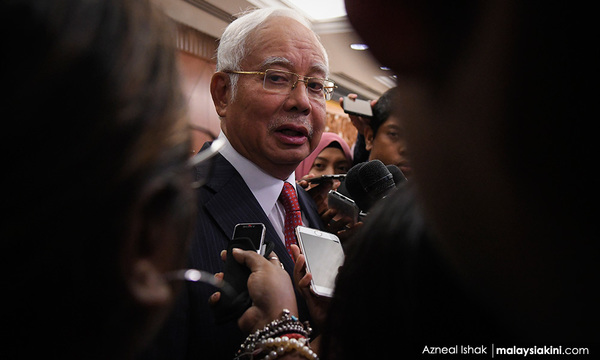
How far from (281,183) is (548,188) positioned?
1140 mm

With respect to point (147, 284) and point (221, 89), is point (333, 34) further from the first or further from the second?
point (221, 89)

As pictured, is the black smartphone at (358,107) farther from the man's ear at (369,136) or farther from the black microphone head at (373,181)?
the black microphone head at (373,181)

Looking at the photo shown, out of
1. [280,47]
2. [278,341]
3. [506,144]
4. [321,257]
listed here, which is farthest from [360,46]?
[280,47]

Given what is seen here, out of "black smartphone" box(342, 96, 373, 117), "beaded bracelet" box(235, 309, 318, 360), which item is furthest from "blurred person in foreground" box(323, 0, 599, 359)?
"black smartphone" box(342, 96, 373, 117)

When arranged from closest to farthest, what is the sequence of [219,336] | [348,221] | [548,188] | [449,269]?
[548,188], [449,269], [219,336], [348,221]

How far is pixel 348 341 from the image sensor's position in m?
0.50

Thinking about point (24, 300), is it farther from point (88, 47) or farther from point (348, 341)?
point (348, 341)

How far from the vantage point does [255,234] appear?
3.15 feet

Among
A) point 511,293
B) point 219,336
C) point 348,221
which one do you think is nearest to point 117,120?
point 511,293

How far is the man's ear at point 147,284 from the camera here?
36cm

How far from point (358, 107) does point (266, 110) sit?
2.76ft

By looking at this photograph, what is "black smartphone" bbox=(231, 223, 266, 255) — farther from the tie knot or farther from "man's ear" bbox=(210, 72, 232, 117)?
"man's ear" bbox=(210, 72, 232, 117)

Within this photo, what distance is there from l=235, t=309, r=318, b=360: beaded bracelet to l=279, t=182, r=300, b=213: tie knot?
56 centimetres

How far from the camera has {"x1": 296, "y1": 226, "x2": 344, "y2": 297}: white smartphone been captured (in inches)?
37.9
